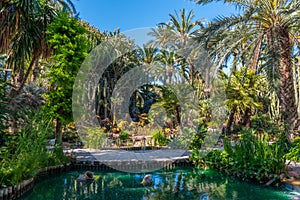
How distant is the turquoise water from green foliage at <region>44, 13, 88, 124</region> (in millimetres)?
1894

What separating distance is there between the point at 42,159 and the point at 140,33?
1620cm

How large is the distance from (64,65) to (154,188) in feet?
14.2

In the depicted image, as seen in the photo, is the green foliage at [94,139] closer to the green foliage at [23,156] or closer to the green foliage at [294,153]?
the green foliage at [23,156]

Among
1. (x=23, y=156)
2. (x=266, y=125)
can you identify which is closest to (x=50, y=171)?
(x=23, y=156)

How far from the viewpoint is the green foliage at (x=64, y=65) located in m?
7.75

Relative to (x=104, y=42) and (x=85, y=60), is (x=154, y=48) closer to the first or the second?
(x=104, y=42)

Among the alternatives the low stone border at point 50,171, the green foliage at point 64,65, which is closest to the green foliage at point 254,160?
the low stone border at point 50,171

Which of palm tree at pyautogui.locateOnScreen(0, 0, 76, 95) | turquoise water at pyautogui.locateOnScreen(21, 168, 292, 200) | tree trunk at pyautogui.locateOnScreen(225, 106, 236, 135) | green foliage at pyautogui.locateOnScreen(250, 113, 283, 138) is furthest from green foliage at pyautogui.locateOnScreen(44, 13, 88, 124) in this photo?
green foliage at pyautogui.locateOnScreen(250, 113, 283, 138)

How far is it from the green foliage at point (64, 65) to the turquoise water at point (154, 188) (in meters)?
1.89

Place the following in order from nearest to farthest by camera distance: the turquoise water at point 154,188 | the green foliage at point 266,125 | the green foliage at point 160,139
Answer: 1. the turquoise water at point 154,188
2. the green foliage at point 160,139
3. the green foliage at point 266,125

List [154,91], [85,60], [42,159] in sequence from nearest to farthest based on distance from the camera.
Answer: [42,159], [85,60], [154,91]

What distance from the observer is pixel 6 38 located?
346 inches

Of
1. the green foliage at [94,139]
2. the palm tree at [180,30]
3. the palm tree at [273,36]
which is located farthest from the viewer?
the palm tree at [180,30]

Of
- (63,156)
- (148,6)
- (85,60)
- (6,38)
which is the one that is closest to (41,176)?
(63,156)
